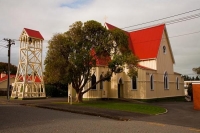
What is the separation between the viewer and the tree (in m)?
22.9

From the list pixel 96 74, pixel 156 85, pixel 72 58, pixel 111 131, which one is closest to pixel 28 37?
pixel 96 74

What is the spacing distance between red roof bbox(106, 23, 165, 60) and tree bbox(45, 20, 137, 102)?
10262 mm

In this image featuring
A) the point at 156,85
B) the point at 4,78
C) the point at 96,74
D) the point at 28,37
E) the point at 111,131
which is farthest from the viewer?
the point at 4,78

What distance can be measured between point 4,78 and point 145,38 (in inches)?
1463

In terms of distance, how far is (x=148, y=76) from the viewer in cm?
3117

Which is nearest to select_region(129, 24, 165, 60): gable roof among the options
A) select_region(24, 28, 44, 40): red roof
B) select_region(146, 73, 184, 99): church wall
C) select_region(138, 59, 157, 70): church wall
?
select_region(138, 59, 157, 70): church wall

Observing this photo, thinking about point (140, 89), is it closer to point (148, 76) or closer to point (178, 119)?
Answer: point (148, 76)

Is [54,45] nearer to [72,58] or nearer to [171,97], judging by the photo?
[72,58]

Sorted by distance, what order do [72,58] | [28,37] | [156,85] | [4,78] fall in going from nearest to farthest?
[72,58] < [156,85] < [28,37] < [4,78]

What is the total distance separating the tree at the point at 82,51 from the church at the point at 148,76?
21.0 feet

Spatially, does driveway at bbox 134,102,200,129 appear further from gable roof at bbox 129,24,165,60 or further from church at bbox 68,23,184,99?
gable roof at bbox 129,24,165,60

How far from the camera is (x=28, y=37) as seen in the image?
1388 inches

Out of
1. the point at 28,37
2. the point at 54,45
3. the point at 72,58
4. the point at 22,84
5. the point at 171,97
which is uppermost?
the point at 28,37

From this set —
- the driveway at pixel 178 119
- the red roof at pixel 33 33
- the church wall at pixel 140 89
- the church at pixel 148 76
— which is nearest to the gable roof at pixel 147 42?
the church at pixel 148 76
